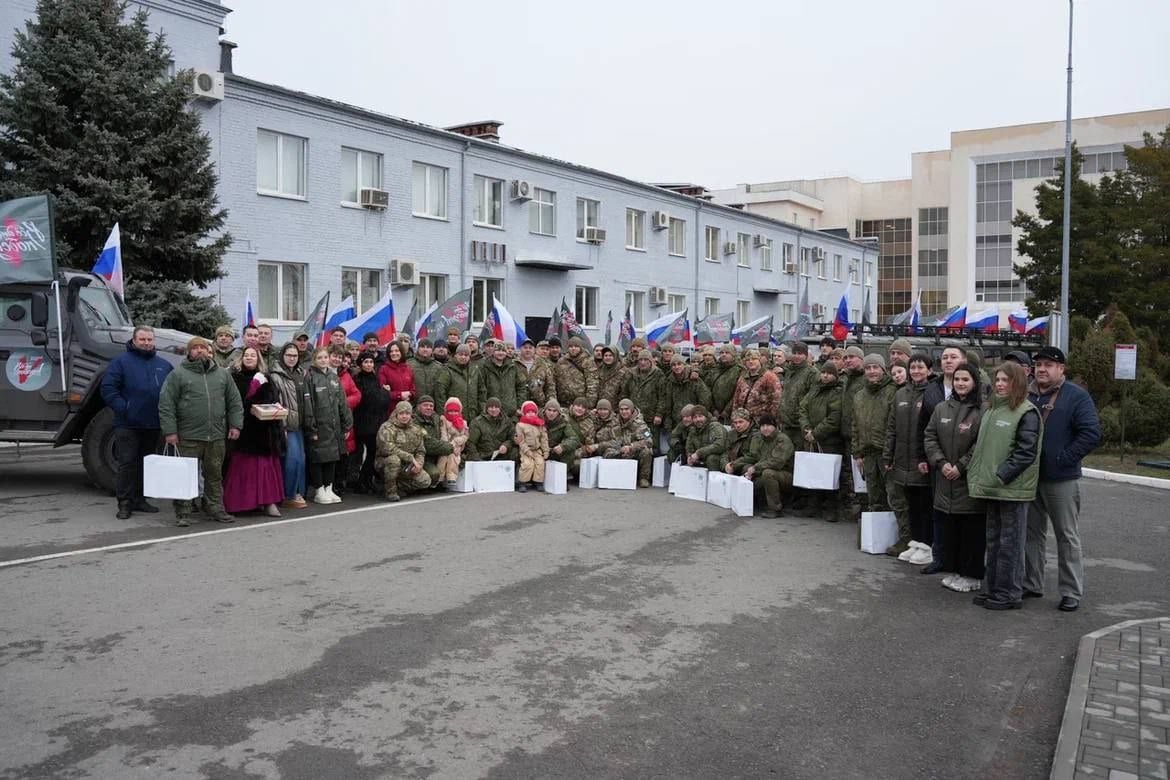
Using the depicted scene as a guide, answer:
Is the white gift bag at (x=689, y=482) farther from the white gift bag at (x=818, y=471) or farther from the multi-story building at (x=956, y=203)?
the multi-story building at (x=956, y=203)

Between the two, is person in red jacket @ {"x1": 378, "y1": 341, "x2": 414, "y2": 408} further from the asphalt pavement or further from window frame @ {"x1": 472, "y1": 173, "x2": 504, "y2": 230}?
window frame @ {"x1": 472, "y1": 173, "x2": 504, "y2": 230}

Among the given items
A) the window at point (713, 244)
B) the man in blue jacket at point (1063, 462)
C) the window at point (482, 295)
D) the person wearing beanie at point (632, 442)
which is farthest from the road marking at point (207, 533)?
the window at point (713, 244)

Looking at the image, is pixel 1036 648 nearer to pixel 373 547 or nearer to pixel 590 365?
pixel 373 547

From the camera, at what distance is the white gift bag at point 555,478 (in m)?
12.1

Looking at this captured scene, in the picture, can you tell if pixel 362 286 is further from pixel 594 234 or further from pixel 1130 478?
pixel 1130 478

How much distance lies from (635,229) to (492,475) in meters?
25.1

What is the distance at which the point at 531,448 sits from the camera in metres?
12.4

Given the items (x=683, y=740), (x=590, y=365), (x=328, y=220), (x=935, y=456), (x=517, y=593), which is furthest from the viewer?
(x=328, y=220)

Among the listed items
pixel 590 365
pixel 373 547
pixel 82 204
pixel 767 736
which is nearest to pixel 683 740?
pixel 767 736

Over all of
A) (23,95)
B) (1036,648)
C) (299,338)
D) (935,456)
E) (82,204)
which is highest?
(23,95)

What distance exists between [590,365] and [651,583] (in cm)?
646

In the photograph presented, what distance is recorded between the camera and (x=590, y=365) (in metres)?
13.9

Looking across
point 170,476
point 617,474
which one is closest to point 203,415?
point 170,476

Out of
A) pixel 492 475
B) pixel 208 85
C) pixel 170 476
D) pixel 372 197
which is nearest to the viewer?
pixel 170 476
